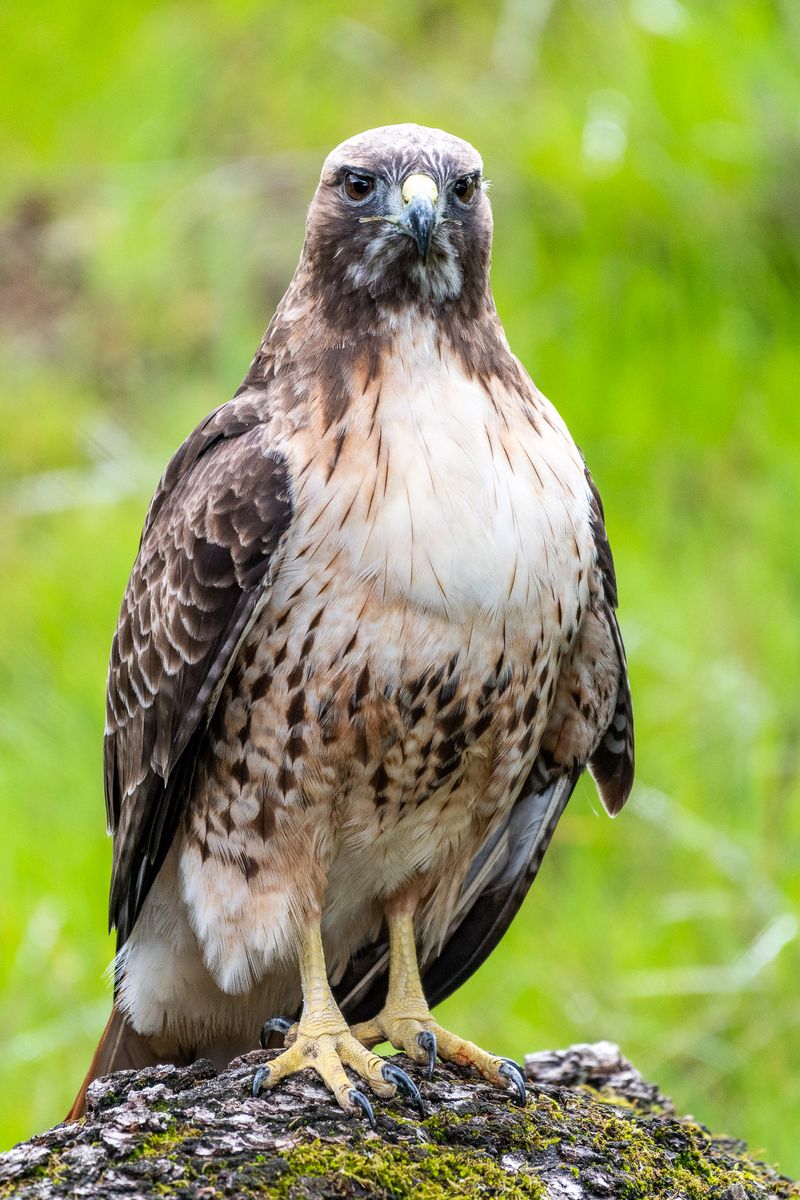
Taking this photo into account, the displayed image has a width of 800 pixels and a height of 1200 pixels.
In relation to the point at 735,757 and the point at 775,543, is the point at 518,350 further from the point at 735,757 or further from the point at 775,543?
the point at 735,757

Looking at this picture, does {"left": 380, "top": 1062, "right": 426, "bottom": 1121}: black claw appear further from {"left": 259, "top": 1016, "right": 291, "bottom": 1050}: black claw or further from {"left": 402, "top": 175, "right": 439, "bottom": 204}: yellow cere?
{"left": 402, "top": 175, "right": 439, "bottom": 204}: yellow cere

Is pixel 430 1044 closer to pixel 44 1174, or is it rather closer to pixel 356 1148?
pixel 356 1148

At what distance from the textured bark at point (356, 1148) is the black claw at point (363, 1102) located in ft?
0.08

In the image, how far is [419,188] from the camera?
11.9 ft

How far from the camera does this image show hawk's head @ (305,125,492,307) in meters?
3.67

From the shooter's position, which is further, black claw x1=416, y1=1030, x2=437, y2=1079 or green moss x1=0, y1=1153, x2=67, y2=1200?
black claw x1=416, y1=1030, x2=437, y2=1079

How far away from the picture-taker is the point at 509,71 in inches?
313

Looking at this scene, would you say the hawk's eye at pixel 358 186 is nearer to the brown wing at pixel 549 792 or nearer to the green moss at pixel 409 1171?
the brown wing at pixel 549 792

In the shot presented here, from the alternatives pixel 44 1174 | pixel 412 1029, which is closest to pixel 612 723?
pixel 412 1029

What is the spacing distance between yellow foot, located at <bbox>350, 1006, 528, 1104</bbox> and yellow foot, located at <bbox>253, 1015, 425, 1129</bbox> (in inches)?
6.7

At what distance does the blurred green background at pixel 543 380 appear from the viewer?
557 cm

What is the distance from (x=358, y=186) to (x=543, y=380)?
3159 mm

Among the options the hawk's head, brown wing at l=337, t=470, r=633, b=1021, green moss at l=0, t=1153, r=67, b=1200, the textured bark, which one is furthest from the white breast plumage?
green moss at l=0, t=1153, r=67, b=1200

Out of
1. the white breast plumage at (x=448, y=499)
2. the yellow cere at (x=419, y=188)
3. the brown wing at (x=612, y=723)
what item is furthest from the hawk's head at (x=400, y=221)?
the brown wing at (x=612, y=723)
